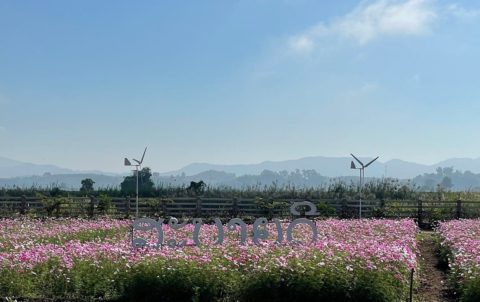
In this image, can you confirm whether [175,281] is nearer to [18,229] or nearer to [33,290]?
[33,290]

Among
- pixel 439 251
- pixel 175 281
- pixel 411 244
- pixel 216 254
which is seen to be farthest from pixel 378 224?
pixel 175 281

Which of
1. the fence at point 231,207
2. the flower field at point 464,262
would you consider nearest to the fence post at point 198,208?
the fence at point 231,207

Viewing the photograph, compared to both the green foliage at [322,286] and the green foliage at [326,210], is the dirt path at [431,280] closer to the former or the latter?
the green foliage at [322,286]

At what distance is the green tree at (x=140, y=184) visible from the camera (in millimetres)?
41688

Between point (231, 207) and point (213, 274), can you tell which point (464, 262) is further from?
point (231, 207)

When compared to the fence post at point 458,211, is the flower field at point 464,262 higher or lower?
lower

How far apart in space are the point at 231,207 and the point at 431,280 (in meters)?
17.5

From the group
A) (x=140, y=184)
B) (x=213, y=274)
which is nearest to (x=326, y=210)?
(x=213, y=274)

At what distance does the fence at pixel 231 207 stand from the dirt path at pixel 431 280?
10.8 m

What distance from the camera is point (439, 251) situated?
16.0 metres

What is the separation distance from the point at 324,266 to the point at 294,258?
58cm

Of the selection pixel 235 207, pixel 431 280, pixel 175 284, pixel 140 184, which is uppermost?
pixel 140 184

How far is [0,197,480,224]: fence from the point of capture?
27766 mm

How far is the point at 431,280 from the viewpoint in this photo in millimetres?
12430
